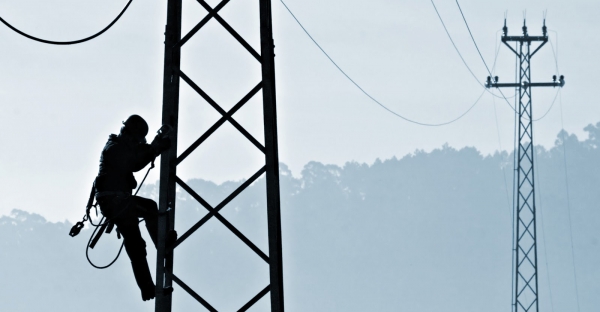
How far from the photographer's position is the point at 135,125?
8289 millimetres

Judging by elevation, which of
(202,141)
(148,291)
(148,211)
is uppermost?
(202,141)

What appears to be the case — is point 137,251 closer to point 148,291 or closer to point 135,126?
point 148,291

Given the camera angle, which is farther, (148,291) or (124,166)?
(148,291)

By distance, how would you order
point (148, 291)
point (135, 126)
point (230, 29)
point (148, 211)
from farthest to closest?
1. point (230, 29)
2. point (148, 291)
3. point (148, 211)
4. point (135, 126)

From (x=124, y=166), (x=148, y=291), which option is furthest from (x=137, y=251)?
(x=124, y=166)

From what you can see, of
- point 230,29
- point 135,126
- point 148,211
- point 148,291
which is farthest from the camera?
point 230,29

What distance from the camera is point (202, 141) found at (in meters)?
8.81

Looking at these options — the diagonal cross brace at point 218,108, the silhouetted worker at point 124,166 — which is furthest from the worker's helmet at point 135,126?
the diagonal cross brace at point 218,108

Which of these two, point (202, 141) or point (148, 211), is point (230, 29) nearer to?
point (202, 141)

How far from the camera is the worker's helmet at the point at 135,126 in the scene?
27.1 ft

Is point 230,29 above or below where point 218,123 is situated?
above

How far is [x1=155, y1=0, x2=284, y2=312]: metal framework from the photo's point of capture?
28.3ft

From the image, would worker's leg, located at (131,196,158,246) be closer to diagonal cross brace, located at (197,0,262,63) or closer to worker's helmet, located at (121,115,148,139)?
worker's helmet, located at (121,115,148,139)

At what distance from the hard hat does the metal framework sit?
35cm
